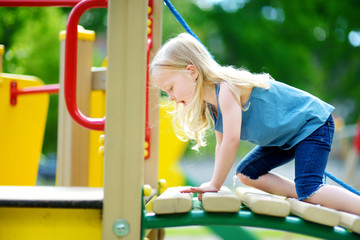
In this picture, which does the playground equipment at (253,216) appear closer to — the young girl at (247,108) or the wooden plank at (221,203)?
the wooden plank at (221,203)

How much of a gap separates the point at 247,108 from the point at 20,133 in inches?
71.6

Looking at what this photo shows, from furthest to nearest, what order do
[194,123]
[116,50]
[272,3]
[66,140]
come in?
[272,3]
[66,140]
[194,123]
[116,50]

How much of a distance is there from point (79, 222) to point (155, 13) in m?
1.30

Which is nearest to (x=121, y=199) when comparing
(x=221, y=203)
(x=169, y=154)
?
(x=221, y=203)

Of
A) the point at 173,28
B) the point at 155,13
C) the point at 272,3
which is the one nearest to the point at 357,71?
the point at 272,3

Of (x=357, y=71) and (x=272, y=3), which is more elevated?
(x=272, y=3)

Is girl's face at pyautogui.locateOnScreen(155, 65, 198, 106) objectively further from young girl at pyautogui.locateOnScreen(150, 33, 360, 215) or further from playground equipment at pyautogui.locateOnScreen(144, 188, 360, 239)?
playground equipment at pyautogui.locateOnScreen(144, 188, 360, 239)

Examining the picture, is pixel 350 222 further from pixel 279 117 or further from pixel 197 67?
pixel 197 67

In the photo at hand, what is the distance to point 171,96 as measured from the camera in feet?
6.64

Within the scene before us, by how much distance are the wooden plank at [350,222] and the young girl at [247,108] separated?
19cm

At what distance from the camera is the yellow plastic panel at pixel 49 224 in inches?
62.0

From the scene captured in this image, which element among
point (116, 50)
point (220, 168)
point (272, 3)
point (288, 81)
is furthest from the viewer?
A: point (272, 3)

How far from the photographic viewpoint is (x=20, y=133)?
317cm

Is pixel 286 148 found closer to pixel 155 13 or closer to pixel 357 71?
pixel 155 13
